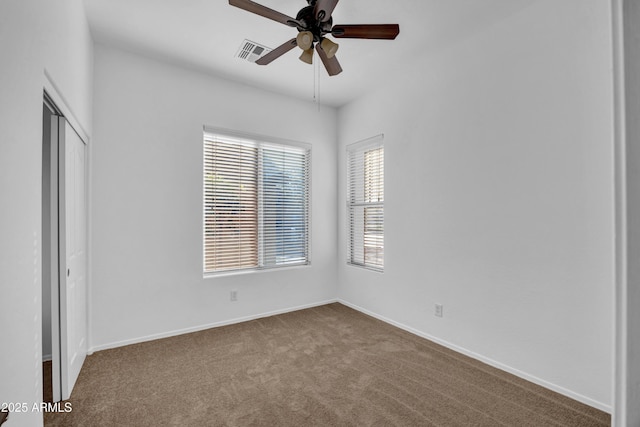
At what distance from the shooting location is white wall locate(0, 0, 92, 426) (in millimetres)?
1128

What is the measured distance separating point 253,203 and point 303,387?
90.2 inches

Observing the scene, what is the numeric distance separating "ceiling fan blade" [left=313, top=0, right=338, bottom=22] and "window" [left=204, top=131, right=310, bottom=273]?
81.3 inches

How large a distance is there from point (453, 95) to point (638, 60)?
2.04 meters

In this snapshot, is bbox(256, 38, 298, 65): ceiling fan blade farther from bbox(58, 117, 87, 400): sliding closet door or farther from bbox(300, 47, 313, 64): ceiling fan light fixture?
bbox(58, 117, 87, 400): sliding closet door

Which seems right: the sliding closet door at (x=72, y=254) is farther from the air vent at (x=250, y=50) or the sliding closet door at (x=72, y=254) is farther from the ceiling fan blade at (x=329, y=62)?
the ceiling fan blade at (x=329, y=62)

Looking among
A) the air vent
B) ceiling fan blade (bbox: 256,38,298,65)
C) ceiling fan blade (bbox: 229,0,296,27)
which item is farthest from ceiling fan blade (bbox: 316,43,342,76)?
the air vent

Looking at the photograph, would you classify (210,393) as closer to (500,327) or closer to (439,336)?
(439,336)

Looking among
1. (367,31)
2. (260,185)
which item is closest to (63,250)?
(260,185)

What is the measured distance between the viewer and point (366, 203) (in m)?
4.11

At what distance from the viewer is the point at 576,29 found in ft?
7.11

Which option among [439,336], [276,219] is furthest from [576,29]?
[276,219]

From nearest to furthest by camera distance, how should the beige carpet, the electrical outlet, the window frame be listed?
the beige carpet < the electrical outlet < the window frame

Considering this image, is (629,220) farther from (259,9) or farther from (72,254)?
(72,254)

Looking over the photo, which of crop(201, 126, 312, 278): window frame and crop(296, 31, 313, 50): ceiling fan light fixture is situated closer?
crop(296, 31, 313, 50): ceiling fan light fixture
